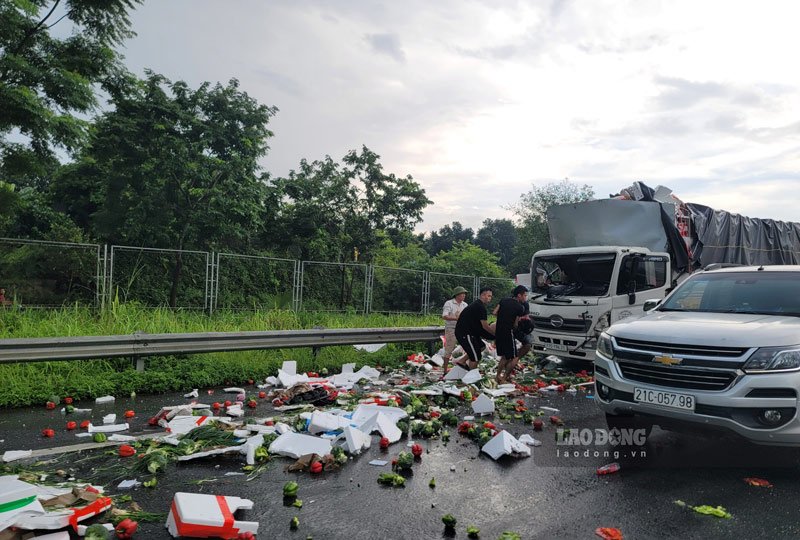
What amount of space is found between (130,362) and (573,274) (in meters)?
8.13

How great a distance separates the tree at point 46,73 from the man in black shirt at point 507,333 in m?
9.12

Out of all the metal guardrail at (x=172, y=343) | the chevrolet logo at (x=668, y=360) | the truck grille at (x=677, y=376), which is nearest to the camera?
the truck grille at (x=677, y=376)

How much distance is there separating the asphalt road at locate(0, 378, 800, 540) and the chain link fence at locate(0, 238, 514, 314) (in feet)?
26.3

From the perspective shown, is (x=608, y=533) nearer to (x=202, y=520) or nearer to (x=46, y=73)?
(x=202, y=520)

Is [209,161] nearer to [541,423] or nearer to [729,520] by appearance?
[541,423]

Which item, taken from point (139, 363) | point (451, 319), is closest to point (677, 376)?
point (451, 319)

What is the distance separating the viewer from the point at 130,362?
27.3 ft

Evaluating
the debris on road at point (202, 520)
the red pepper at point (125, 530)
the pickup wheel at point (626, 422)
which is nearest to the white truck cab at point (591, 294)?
the pickup wheel at point (626, 422)

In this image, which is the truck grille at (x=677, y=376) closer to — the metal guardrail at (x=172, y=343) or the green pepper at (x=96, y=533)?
the green pepper at (x=96, y=533)

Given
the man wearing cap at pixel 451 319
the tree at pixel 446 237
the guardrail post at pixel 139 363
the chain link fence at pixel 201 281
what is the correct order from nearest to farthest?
the guardrail post at pixel 139 363
the man wearing cap at pixel 451 319
the chain link fence at pixel 201 281
the tree at pixel 446 237

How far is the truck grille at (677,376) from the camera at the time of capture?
430 centimetres

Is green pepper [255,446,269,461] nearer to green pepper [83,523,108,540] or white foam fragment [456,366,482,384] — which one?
green pepper [83,523,108,540]

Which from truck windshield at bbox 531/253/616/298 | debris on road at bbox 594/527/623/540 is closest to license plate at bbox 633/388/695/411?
debris on road at bbox 594/527/623/540

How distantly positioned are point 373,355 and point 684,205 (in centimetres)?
702
